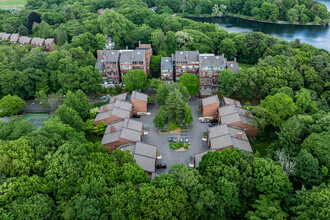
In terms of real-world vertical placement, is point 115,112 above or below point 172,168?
below

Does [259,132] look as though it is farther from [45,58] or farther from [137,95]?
[45,58]

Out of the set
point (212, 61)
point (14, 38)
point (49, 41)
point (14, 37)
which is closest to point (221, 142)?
point (212, 61)

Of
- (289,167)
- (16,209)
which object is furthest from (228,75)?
(16,209)

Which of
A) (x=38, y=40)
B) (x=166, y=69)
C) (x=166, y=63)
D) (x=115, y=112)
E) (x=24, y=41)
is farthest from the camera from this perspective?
(x=24, y=41)

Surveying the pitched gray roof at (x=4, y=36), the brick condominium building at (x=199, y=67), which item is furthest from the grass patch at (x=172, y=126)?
the pitched gray roof at (x=4, y=36)

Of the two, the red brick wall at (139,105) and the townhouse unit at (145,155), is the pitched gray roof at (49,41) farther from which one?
the townhouse unit at (145,155)

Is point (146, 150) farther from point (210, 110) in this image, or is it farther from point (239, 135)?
point (210, 110)
